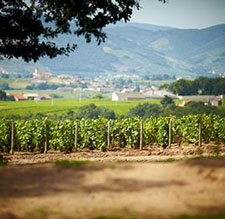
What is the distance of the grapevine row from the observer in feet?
79.1

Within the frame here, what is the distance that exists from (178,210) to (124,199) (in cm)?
88

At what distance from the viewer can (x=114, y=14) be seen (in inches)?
589

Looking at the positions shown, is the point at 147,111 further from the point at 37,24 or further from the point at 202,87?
the point at 37,24

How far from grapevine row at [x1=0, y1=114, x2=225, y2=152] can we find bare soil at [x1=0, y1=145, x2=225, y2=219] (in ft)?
51.8

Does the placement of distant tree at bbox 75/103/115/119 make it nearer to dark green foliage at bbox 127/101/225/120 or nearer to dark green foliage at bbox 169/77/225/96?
dark green foliage at bbox 127/101/225/120

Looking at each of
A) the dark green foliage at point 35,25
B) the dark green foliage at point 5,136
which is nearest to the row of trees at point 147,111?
the dark green foliage at point 5,136

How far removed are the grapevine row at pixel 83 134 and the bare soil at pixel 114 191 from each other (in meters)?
15.8

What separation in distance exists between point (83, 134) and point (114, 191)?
17.7 metres

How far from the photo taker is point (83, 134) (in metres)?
24.3

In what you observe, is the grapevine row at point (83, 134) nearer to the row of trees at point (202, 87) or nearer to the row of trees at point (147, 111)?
the row of trees at point (147, 111)

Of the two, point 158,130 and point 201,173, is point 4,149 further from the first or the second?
point 201,173

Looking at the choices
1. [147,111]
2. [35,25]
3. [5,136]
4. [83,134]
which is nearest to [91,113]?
[147,111]

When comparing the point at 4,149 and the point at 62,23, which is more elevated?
the point at 62,23

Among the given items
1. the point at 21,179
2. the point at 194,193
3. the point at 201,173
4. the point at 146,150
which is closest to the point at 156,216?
the point at 194,193
